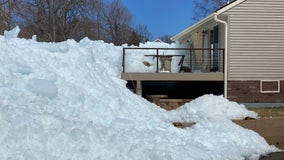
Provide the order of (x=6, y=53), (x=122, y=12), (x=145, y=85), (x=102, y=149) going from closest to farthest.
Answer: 1. (x=102, y=149)
2. (x=6, y=53)
3. (x=145, y=85)
4. (x=122, y=12)

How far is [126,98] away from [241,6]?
995 cm

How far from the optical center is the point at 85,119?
9320 mm

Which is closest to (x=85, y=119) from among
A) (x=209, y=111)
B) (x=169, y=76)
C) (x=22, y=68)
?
(x=22, y=68)

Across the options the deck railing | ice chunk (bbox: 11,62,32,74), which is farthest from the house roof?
ice chunk (bbox: 11,62,32,74)

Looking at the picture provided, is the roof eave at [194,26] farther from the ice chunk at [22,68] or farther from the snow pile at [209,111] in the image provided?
the ice chunk at [22,68]

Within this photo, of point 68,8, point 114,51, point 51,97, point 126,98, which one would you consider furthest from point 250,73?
point 68,8

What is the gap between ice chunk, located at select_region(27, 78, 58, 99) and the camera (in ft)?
30.9

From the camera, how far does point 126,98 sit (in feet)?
39.3

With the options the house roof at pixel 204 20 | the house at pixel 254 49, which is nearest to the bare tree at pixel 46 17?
the house roof at pixel 204 20

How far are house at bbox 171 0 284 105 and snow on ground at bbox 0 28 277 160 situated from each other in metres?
6.51

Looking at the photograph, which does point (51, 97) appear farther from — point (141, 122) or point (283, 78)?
point (283, 78)

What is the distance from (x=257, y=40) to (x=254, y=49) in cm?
41

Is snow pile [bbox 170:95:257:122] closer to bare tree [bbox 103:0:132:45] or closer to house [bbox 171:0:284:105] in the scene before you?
house [bbox 171:0:284:105]

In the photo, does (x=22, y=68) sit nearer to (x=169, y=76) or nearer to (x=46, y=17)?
(x=169, y=76)
